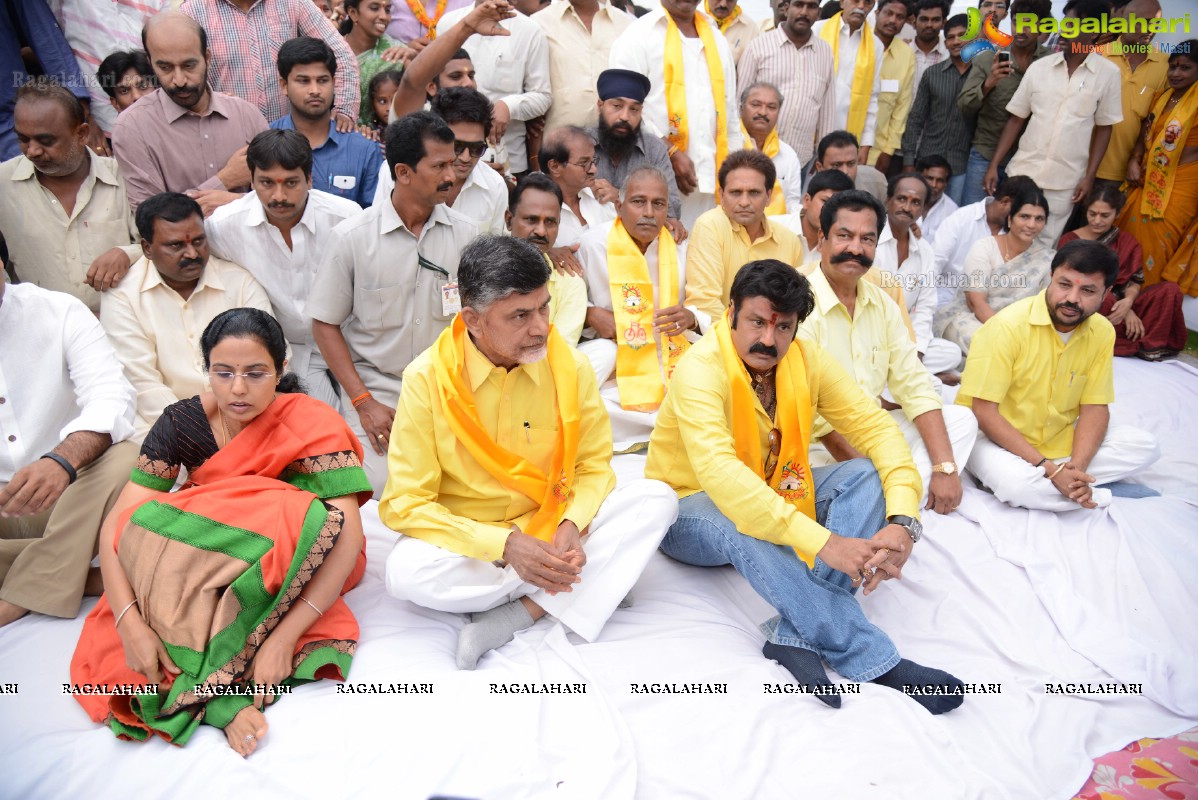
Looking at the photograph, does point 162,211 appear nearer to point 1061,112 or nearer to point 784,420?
point 784,420

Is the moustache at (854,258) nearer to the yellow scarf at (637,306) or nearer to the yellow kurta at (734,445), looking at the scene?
the yellow kurta at (734,445)

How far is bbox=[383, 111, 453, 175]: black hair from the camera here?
3.71m

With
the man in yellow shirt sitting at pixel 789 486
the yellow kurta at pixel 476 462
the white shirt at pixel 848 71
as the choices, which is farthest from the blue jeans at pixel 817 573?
the white shirt at pixel 848 71

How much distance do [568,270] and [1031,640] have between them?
2810 mm

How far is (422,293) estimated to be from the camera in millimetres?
3992

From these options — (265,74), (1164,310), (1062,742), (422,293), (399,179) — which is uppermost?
(265,74)

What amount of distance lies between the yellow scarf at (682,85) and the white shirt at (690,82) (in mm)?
28

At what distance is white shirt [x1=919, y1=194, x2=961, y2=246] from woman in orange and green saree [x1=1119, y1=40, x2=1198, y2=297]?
156 cm

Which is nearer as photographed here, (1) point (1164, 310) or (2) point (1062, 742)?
(2) point (1062, 742)

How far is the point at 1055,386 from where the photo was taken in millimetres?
4141

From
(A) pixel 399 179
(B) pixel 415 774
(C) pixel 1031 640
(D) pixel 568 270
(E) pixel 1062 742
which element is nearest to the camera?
(B) pixel 415 774

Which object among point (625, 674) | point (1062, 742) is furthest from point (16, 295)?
point (1062, 742)

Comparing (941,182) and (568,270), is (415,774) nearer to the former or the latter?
(568,270)

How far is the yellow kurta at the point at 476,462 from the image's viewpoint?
2863 millimetres
